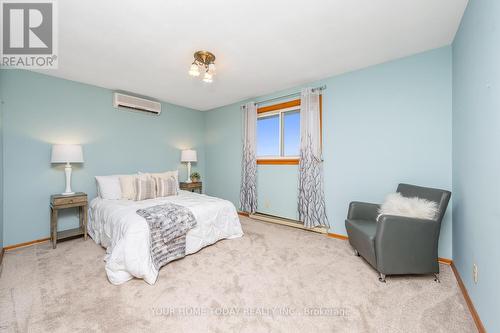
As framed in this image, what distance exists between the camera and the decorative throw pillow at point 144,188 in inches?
119

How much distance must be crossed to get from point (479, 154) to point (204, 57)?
8.87ft

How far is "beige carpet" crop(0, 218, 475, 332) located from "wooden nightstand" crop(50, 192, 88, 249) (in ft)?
1.08

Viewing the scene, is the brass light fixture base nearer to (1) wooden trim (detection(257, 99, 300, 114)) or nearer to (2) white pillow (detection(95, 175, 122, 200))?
(1) wooden trim (detection(257, 99, 300, 114))

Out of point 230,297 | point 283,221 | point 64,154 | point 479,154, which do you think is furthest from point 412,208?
point 64,154

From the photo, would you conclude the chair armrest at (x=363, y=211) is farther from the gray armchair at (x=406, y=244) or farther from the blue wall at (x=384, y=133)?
the gray armchair at (x=406, y=244)

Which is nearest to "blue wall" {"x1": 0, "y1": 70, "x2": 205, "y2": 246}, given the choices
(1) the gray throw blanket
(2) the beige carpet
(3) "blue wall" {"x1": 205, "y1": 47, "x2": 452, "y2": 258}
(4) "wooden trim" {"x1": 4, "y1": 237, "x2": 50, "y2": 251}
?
(4) "wooden trim" {"x1": 4, "y1": 237, "x2": 50, "y2": 251}

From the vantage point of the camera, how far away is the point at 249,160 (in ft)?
13.3

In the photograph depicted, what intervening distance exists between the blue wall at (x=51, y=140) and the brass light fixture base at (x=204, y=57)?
2.20m

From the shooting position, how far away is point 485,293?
4.27ft

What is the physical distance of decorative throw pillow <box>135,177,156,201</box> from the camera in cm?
302

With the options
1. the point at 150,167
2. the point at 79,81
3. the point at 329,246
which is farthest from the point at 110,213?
the point at 329,246

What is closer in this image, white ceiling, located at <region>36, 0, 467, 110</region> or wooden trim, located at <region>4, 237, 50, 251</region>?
white ceiling, located at <region>36, 0, 467, 110</region>

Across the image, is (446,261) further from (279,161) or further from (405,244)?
(279,161)

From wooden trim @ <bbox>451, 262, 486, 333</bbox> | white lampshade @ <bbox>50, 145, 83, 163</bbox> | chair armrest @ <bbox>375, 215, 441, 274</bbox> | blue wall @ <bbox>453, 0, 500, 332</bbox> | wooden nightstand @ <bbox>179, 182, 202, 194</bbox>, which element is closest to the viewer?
blue wall @ <bbox>453, 0, 500, 332</bbox>
